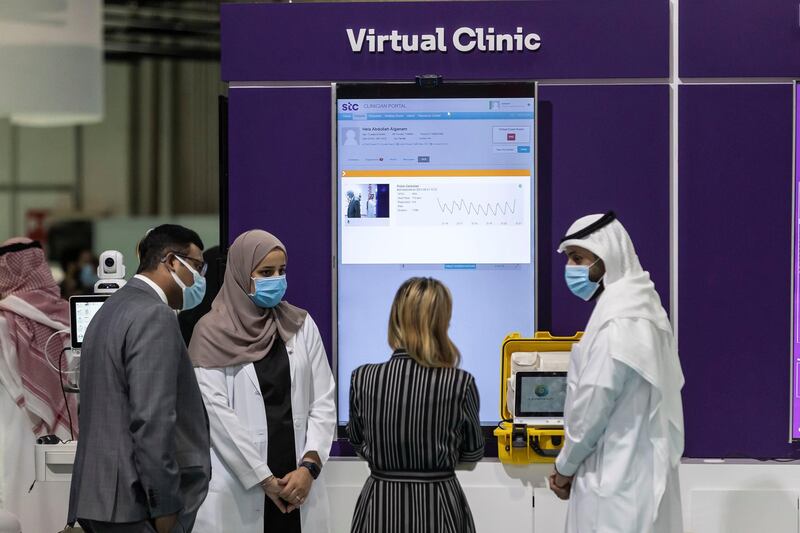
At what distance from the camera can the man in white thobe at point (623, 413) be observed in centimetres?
325

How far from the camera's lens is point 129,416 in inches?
112

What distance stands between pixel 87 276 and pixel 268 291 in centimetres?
746

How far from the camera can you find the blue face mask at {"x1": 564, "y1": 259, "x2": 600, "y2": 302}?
3463mm

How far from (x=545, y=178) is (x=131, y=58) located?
8.05 m

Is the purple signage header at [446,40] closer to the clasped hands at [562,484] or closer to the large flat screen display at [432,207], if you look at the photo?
the large flat screen display at [432,207]

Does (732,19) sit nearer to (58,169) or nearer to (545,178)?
(545,178)

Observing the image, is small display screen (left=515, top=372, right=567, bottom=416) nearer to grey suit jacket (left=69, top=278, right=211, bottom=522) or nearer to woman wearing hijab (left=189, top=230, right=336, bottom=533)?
woman wearing hijab (left=189, top=230, right=336, bottom=533)

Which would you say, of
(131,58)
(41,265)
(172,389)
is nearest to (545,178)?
(172,389)

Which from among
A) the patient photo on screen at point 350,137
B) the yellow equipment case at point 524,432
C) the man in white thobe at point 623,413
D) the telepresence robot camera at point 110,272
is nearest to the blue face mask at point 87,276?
the telepresence robot camera at point 110,272

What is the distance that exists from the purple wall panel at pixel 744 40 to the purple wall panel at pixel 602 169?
219mm

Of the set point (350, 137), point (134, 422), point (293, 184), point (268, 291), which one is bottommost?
point (134, 422)

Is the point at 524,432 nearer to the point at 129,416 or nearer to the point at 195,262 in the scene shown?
the point at 195,262

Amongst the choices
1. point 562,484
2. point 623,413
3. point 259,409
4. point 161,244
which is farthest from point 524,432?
point 161,244

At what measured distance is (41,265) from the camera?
5.29 metres
